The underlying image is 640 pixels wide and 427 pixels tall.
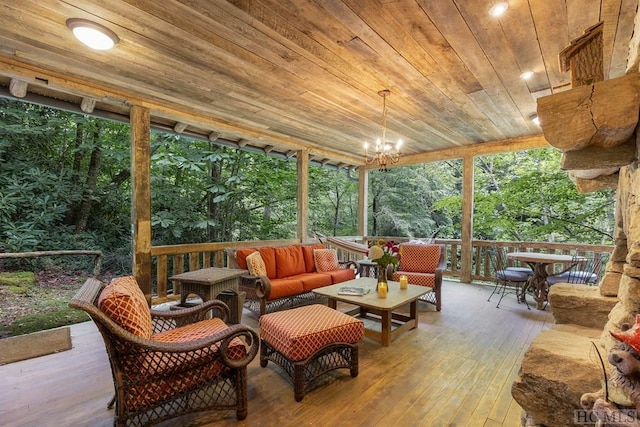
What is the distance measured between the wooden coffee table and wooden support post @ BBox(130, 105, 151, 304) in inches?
82.6

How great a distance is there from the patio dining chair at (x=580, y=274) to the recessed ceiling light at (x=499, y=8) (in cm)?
344

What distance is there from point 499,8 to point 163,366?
3013mm

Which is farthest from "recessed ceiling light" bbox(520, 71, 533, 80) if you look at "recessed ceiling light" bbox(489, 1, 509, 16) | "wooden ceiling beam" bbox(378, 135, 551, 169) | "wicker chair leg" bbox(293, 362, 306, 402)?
"wicker chair leg" bbox(293, 362, 306, 402)

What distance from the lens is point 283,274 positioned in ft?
13.2

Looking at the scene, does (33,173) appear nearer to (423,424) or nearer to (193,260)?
(193,260)

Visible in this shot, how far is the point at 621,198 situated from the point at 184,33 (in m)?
3.16

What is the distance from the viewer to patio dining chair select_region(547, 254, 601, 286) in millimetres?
3617

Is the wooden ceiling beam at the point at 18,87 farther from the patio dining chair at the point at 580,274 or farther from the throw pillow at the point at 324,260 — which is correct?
the patio dining chair at the point at 580,274

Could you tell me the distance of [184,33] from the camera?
7.13 ft

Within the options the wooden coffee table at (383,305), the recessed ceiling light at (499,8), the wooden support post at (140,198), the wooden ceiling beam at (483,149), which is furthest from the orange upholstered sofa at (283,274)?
the recessed ceiling light at (499,8)

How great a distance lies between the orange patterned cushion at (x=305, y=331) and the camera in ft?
6.57

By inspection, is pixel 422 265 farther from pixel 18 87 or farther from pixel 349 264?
pixel 18 87

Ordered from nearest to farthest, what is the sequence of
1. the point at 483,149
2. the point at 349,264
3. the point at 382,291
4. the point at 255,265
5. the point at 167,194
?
the point at 382,291 → the point at 255,265 → the point at 349,264 → the point at 483,149 → the point at 167,194

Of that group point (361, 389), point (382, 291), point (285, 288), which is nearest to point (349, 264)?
point (285, 288)
